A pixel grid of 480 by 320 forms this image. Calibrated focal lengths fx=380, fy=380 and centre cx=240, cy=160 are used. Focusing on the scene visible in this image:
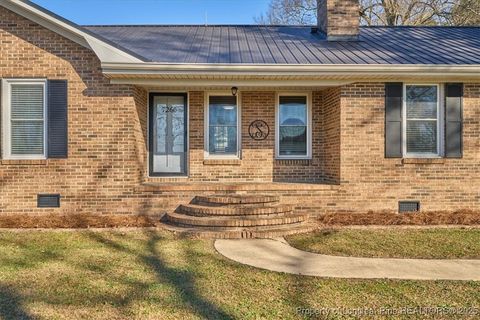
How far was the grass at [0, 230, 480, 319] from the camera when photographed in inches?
138

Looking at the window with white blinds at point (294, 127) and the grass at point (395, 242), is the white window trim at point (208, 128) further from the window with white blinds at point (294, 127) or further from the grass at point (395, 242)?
the grass at point (395, 242)

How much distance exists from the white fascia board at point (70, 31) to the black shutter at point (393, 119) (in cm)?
508

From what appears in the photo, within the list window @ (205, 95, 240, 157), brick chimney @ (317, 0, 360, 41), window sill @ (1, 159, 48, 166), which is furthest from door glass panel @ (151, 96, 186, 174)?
brick chimney @ (317, 0, 360, 41)

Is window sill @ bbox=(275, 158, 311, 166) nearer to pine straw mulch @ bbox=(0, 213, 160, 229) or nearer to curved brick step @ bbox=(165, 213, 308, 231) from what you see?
curved brick step @ bbox=(165, 213, 308, 231)

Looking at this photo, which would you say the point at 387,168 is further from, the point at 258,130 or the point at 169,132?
the point at 169,132

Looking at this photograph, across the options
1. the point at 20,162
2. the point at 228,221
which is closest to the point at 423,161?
the point at 228,221

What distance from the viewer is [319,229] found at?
23.2 ft

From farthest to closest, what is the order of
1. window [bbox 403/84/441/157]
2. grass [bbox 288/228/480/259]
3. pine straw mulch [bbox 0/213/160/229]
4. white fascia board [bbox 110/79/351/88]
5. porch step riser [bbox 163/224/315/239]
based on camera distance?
window [bbox 403/84/441/157] < white fascia board [bbox 110/79/351/88] < pine straw mulch [bbox 0/213/160/229] < porch step riser [bbox 163/224/315/239] < grass [bbox 288/228/480/259]

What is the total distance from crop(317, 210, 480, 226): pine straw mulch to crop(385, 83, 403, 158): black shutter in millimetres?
1272

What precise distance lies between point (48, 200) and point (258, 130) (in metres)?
4.81

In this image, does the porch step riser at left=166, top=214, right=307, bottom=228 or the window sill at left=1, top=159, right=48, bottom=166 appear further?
the window sill at left=1, top=159, right=48, bottom=166

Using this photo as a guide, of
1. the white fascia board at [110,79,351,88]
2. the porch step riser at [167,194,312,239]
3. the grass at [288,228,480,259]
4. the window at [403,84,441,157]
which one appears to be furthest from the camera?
the window at [403,84,441,157]

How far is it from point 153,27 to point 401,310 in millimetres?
11264

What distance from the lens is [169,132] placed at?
919 cm
